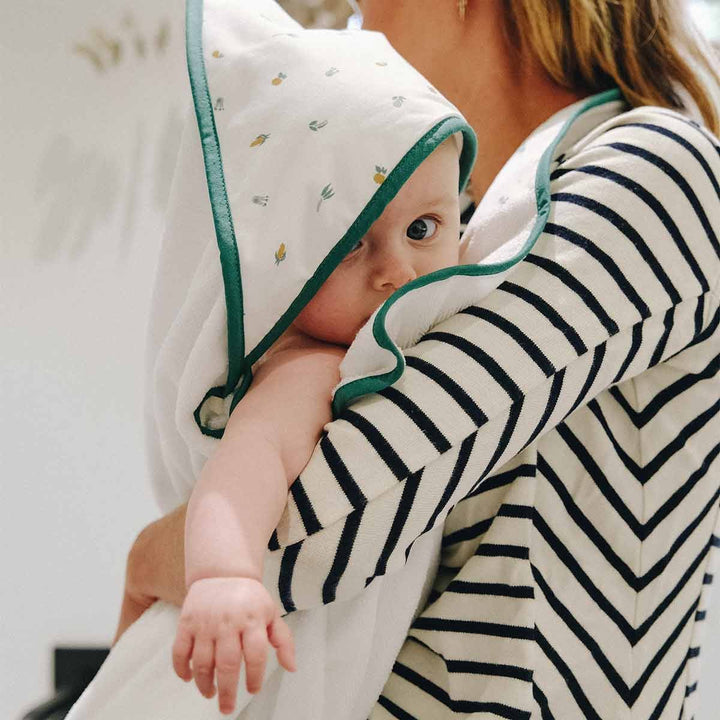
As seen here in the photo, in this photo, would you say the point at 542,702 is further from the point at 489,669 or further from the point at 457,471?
the point at 457,471

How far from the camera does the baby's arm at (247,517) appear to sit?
1.30ft

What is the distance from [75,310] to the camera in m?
1.56

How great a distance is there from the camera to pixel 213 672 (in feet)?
1.34

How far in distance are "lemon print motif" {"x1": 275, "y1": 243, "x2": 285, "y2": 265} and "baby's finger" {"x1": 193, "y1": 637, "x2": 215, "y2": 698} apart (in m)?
0.25

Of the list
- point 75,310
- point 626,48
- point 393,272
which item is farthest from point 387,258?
point 75,310

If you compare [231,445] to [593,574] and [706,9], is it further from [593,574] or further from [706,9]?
[706,9]

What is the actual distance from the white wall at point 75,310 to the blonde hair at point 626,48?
0.92 metres

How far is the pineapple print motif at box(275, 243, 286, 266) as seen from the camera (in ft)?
1.87

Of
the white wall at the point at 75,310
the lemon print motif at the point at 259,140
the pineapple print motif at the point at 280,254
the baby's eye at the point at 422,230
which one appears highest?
the lemon print motif at the point at 259,140

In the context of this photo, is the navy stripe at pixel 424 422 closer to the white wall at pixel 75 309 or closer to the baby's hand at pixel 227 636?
the baby's hand at pixel 227 636

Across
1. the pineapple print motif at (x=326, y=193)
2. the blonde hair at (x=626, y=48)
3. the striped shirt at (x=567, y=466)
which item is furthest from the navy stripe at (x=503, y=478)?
the blonde hair at (x=626, y=48)

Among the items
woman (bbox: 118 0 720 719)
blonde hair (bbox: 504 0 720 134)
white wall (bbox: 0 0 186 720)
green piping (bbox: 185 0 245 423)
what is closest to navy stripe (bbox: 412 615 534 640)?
woman (bbox: 118 0 720 719)

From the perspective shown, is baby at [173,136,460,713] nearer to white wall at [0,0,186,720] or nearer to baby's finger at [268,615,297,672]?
baby's finger at [268,615,297,672]

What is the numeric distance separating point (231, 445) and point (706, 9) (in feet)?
3.97
